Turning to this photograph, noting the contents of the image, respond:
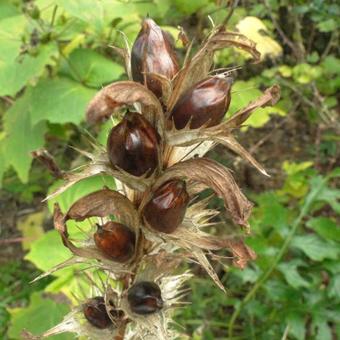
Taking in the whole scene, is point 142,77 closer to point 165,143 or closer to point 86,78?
point 165,143

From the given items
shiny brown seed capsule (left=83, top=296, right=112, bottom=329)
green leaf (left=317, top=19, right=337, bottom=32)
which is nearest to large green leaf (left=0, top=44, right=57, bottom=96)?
shiny brown seed capsule (left=83, top=296, right=112, bottom=329)

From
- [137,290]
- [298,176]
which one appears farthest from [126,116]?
[298,176]

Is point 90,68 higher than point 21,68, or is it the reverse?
point 21,68

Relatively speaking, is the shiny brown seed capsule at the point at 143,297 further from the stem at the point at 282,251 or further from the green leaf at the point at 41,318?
the stem at the point at 282,251

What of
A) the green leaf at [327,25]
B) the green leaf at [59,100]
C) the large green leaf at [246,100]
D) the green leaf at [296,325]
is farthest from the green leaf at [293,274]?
the green leaf at [327,25]

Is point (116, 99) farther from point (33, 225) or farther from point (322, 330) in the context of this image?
point (33, 225)

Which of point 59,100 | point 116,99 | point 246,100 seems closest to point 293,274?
point 246,100

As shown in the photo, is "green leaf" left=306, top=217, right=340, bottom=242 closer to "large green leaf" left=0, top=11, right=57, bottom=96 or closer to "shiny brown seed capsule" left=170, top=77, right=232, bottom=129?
"large green leaf" left=0, top=11, right=57, bottom=96
